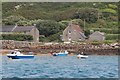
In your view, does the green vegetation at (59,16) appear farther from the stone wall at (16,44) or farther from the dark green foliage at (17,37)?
the stone wall at (16,44)

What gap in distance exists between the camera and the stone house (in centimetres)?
3390

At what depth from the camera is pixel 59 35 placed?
34.9 m

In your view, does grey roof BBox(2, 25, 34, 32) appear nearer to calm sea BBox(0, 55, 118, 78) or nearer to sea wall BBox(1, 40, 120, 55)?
sea wall BBox(1, 40, 120, 55)

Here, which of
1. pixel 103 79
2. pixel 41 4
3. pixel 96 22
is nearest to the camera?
pixel 103 79

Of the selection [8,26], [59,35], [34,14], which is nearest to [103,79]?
[59,35]

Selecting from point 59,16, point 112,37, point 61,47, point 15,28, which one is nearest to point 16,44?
point 61,47

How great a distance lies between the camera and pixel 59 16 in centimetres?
4266

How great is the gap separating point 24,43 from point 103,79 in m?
20.9

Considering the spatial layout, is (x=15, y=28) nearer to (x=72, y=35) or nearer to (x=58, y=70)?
(x=72, y=35)

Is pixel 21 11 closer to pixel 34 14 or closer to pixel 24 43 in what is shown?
pixel 34 14

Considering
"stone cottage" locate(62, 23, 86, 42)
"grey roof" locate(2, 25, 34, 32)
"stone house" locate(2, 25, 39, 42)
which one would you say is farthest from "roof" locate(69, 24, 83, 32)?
"grey roof" locate(2, 25, 34, 32)

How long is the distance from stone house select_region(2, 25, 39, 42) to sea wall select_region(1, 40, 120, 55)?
1.44 metres

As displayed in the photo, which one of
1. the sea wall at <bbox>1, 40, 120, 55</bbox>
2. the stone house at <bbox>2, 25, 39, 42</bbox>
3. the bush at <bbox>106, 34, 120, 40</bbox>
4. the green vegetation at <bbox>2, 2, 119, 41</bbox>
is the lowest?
the sea wall at <bbox>1, 40, 120, 55</bbox>

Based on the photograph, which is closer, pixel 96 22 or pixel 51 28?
pixel 51 28
